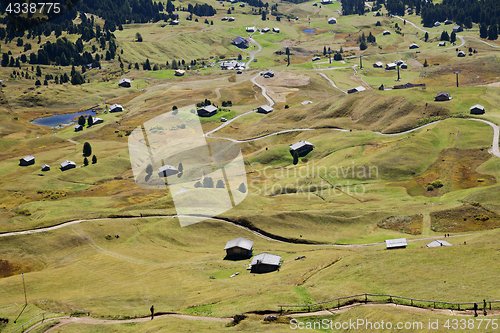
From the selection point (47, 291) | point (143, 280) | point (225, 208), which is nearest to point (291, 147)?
point (225, 208)

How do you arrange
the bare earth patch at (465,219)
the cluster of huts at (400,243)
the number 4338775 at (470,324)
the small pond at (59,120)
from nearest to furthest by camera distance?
the number 4338775 at (470,324) → the cluster of huts at (400,243) → the bare earth patch at (465,219) → the small pond at (59,120)

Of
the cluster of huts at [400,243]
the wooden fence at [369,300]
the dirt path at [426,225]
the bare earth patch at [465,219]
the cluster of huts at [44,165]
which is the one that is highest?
the wooden fence at [369,300]

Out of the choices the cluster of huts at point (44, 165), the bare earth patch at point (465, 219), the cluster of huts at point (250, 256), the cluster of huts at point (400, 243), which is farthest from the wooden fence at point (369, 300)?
the cluster of huts at point (44, 165)

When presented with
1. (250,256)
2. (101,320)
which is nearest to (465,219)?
(250,256)

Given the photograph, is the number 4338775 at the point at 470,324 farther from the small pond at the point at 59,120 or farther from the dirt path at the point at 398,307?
the small pond at the point at 59,120

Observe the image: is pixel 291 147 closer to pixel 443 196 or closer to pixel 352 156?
pixel 352 156

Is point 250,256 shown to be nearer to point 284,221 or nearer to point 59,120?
point 284,221
